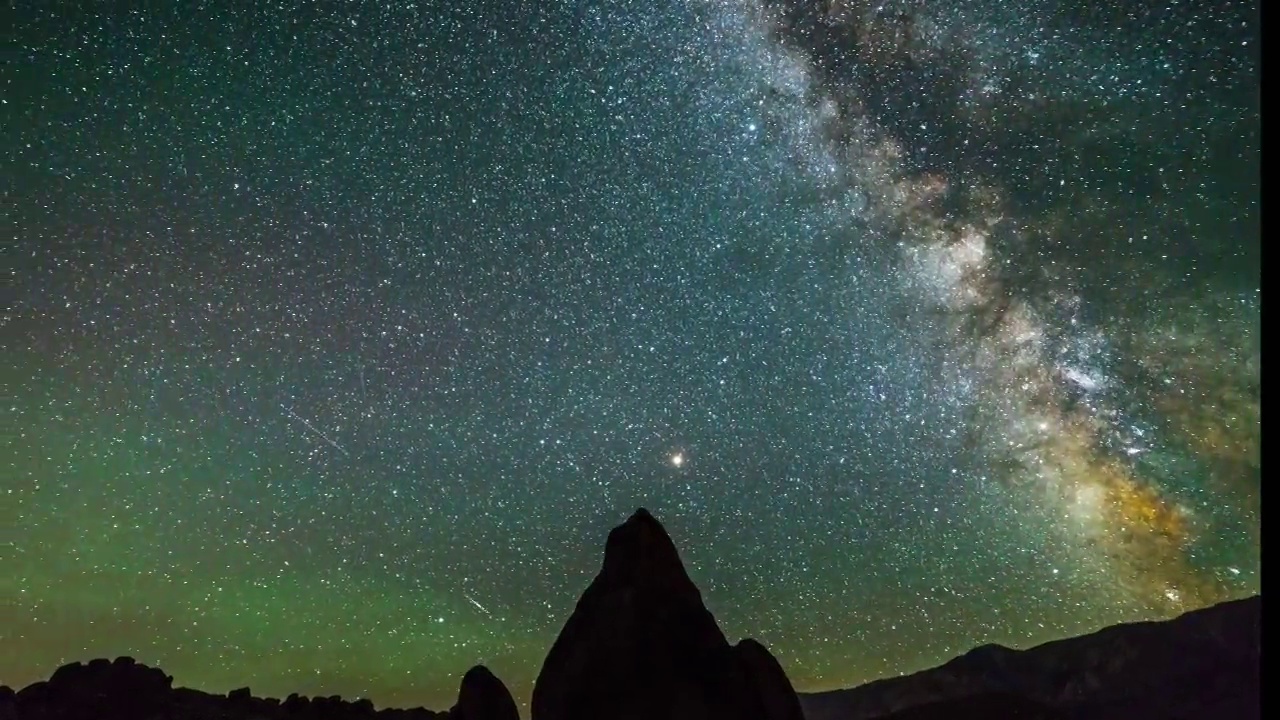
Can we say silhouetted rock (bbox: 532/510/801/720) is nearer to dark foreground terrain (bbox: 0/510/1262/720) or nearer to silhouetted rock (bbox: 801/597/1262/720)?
dark foreground terrain (bbox: 0/510/1262/720)

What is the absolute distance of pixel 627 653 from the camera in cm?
1972

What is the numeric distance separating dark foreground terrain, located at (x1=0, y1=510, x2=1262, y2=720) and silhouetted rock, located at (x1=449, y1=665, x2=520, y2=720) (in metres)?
0.05

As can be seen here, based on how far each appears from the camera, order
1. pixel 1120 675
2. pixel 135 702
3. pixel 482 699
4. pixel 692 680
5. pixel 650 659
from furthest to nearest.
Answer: pixel 1120 675 → pixel 135 702 → pixel 482 699 → pixel 650 659 → pixel 692 680

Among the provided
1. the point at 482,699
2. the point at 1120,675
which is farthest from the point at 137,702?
the point at 1120,675

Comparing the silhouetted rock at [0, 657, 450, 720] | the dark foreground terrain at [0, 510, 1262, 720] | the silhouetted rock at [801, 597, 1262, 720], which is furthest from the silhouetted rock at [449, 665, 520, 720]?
the silhouetted rock at [801, 597, 1262, 720]

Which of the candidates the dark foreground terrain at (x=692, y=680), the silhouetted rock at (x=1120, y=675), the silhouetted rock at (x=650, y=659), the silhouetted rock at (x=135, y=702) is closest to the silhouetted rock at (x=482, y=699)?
the dark foreground terrain at (x=692, y=680)

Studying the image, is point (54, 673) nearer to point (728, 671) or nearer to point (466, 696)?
point (466, 696)

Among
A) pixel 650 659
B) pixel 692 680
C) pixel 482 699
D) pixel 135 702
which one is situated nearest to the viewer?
pixel 692 680

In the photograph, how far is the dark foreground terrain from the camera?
19.3 meters

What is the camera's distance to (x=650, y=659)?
19.6 m

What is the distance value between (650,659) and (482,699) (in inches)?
351

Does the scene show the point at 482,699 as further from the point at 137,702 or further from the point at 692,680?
the point at 137,702

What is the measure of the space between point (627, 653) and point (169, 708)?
44.0m
